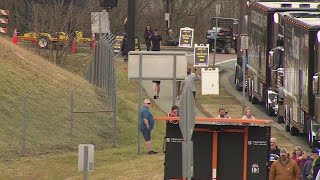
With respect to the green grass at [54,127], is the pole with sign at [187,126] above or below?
above

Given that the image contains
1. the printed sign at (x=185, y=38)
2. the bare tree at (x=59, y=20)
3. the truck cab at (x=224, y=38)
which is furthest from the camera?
the truck cab at (x=224, y=38)

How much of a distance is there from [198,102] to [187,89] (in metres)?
23.2

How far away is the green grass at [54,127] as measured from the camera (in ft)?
86.5

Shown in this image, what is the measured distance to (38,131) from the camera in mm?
29641

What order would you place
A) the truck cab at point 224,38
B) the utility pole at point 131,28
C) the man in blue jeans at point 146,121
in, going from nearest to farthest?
the man in blue jeans at point 146,121 → the utility pole at point 131,28 → the truck cab at point 224,38

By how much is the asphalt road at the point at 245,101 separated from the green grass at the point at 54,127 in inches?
125

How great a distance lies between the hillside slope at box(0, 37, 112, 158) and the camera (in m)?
29.0

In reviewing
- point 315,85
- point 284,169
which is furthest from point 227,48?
point 284,169

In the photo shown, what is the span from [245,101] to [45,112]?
35.4ft

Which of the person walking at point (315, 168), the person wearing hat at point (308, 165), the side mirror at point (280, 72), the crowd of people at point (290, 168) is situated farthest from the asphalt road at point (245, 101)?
the person walking at point (315, 168)

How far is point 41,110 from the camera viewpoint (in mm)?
31016

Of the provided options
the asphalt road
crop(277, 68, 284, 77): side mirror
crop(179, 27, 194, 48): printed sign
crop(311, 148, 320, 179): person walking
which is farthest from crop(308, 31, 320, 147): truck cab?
crop(179, 27, 194, 48): printed sign

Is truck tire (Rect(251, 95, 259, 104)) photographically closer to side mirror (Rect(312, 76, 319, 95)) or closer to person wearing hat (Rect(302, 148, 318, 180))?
side mirror (Rect(312, 76, 319, 95))

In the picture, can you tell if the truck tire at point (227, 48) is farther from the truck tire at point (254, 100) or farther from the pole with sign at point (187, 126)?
the pole with sign at point (187, 126)
